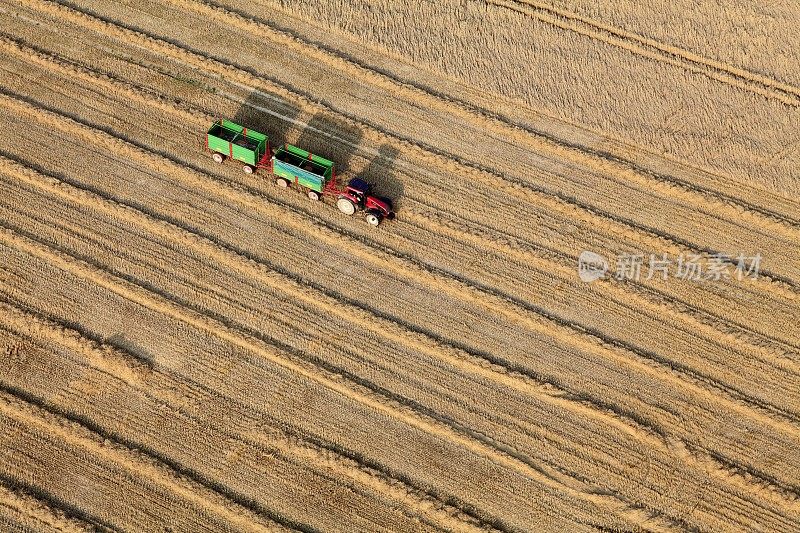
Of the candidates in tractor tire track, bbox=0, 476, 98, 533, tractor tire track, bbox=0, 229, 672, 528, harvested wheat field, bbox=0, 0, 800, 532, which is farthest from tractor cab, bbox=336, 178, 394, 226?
tractor tire track, bbox=0, 476, 98, 533

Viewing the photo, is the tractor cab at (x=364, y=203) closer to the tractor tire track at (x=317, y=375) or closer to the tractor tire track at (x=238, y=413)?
the tractor tire track at (x=317, y=375)

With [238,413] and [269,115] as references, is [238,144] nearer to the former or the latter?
[269,115]

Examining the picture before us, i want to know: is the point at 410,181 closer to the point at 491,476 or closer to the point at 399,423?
the point at 399,423

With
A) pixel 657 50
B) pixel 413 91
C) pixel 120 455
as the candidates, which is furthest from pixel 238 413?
pixel 657 50

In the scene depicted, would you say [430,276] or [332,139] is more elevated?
[332,139]

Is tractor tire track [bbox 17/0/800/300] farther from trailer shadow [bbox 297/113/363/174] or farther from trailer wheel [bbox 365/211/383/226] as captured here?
trailer wheel [bbox 365/211/383/226]

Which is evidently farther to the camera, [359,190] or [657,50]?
[657,50]
